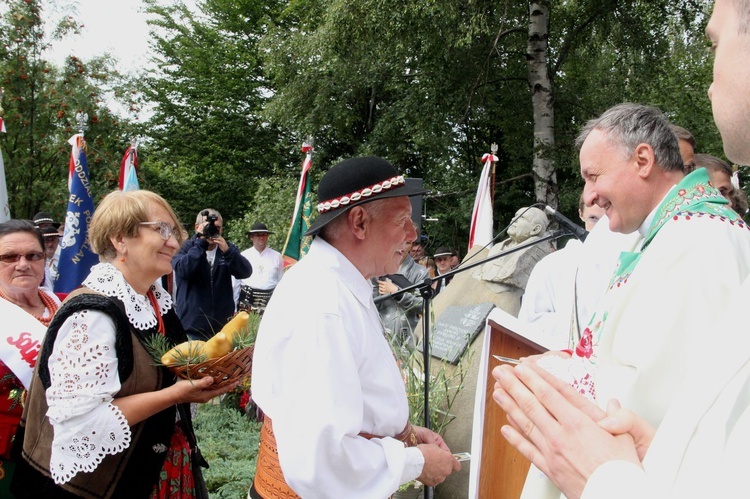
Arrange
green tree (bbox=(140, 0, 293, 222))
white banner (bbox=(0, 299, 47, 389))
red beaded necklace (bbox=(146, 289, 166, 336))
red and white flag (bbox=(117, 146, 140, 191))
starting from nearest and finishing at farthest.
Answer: red beaded necklace (bbox=(146, 289, 166, 336))
white banner (bbox=(0, 299, 47, 389))
red and white flag (bbox=(117, 146, 140, 191))
green tree (bbox=(140, 0, 293, 222))

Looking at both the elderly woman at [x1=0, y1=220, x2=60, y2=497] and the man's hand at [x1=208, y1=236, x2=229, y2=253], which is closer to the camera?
the elderly woman at [x1=0, y1=220, x2=60, y2=497]

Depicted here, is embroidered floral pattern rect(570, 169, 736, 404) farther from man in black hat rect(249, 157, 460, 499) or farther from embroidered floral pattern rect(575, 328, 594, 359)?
man in black hat rect(249, 157, 460, 499)

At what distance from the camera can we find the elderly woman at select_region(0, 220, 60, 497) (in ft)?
9.02

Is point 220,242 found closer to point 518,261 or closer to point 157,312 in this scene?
point 518,261

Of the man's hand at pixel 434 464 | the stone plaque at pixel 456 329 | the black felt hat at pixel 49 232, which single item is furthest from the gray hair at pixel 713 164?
the black felt hat at pixel 49 232

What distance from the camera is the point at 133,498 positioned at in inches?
90.0

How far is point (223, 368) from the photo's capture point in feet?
7.65

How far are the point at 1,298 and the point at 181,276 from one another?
2.93 meters

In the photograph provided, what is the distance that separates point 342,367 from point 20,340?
1853 mm

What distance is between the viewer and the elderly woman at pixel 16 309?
108 inches

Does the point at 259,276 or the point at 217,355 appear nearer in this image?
the point at 217,355

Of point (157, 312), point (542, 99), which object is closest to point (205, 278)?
point (157, 312)

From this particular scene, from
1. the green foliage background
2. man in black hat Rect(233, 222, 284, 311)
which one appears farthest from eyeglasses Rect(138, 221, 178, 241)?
the green foliage background

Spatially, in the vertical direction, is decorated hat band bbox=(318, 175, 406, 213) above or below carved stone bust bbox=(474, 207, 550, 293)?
above
